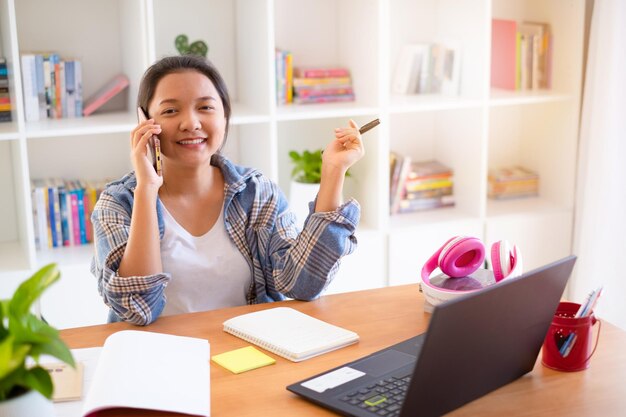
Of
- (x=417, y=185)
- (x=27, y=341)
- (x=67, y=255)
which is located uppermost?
(x=27, y=341)

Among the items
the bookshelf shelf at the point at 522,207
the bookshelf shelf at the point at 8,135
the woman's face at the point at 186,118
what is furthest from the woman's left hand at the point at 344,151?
the bookshelf shelf at the point at 522,207

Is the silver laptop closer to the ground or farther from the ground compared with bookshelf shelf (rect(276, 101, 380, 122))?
closer to the ground

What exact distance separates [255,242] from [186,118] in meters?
0.35

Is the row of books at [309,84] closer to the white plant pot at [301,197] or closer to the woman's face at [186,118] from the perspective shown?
the white plant pot at [301,197]

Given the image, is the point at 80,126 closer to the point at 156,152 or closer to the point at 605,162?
the point at 156,152

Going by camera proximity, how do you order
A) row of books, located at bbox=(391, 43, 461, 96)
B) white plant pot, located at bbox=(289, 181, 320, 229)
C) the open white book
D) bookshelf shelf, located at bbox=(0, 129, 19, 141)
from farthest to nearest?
row of books, located at bbox=(391, 43, 461, 96) → white plant pot, located at bbox=(289, 181, 320, 229) → bookshelf shelf, located at bbox=(0, 129, 19, 141) → the open white book

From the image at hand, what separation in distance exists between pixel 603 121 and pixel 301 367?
2.24 meters

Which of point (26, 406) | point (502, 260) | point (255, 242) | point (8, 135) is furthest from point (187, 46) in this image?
point (26, 406)

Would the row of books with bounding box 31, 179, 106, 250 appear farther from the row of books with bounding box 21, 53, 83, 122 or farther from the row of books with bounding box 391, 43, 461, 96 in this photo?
the row of books with bounding box 391, 43, 461, 96

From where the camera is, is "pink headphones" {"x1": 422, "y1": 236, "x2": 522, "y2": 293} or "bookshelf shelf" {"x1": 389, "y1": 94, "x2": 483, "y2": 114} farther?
"bookshelf shelf" {"x1": 389, "y1": 94, "x2": 483, "y2": 114}

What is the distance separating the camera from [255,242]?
7.24 ft

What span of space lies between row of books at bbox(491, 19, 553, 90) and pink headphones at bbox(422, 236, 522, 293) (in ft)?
6.47

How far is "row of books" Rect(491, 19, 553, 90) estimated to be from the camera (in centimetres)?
370

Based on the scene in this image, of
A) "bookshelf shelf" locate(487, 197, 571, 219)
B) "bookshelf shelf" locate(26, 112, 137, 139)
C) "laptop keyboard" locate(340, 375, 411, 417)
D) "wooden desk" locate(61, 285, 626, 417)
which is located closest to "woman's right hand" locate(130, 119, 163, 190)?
"wooden desk" locate(61, 285, 626, 417)
